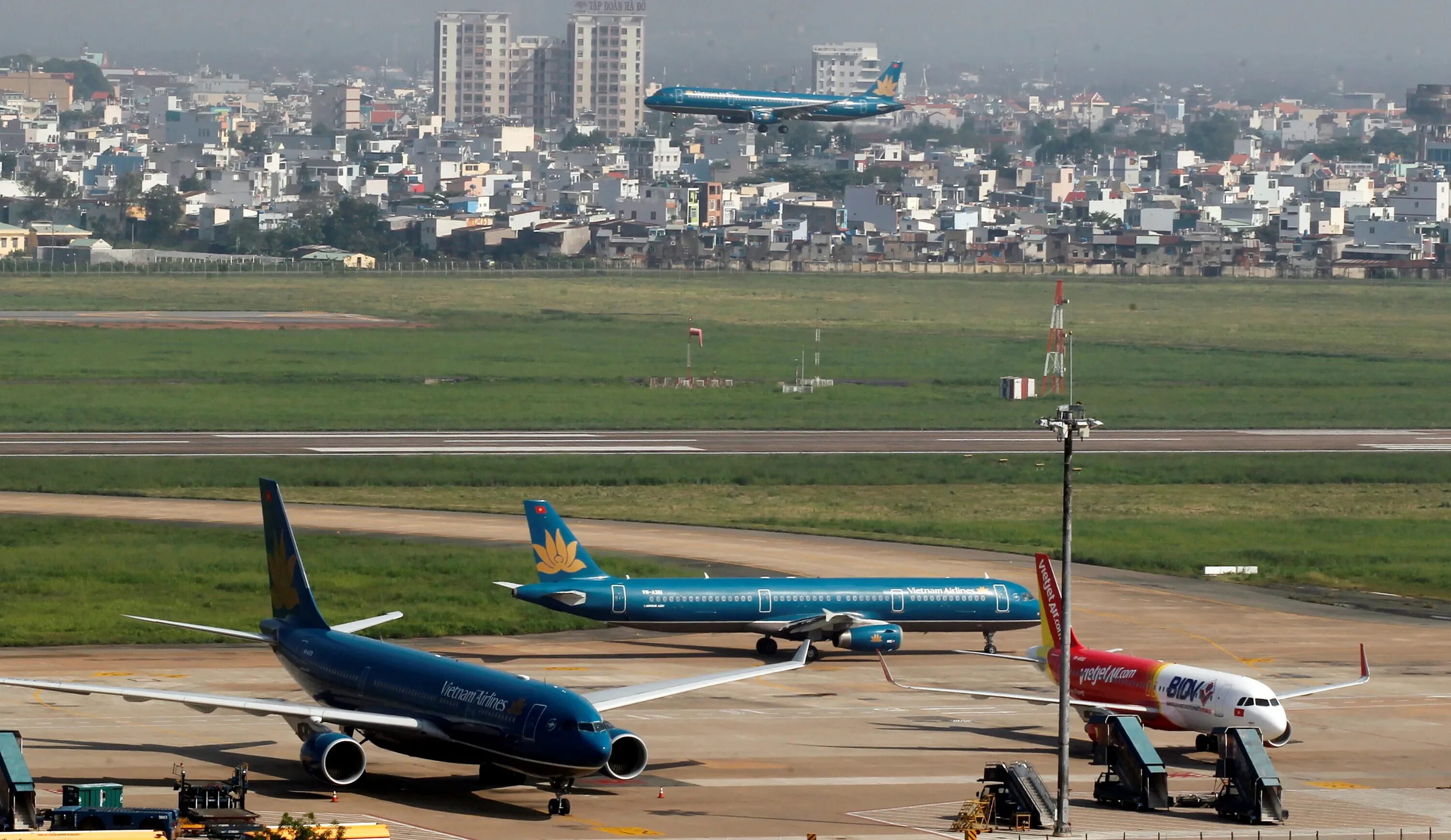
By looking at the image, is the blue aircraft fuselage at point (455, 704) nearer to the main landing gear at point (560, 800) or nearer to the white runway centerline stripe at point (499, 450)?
the main landing gear at point (560, 800)

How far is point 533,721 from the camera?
5019 centimetres

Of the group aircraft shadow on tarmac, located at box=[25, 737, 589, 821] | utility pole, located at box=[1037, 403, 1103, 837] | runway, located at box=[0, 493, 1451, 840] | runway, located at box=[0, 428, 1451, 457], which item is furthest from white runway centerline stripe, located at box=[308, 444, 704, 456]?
utility pole, located at box=[1037, 403, 1103, 837]

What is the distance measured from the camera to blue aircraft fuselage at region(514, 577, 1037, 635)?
7638 cm

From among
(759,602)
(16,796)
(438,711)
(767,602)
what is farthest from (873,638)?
(16,796)

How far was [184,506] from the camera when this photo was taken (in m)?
110

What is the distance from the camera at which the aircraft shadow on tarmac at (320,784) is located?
5178 centimetres

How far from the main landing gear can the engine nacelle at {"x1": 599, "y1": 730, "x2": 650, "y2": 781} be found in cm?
109

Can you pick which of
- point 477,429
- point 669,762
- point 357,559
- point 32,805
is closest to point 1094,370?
point 477,429

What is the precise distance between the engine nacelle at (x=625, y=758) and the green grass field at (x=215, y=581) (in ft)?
102

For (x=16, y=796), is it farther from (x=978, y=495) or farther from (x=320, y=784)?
(x=978, y=495)

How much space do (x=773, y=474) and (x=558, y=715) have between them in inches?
3088

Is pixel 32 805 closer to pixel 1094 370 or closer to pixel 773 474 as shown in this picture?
pixel 773 474

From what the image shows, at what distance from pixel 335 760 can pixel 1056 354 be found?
59.6 metres

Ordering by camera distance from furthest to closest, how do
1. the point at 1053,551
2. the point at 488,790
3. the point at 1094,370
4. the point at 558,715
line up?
the point at 1094,370 → the point at 1053,551 → the point at 488,790 → the point at 558,715
